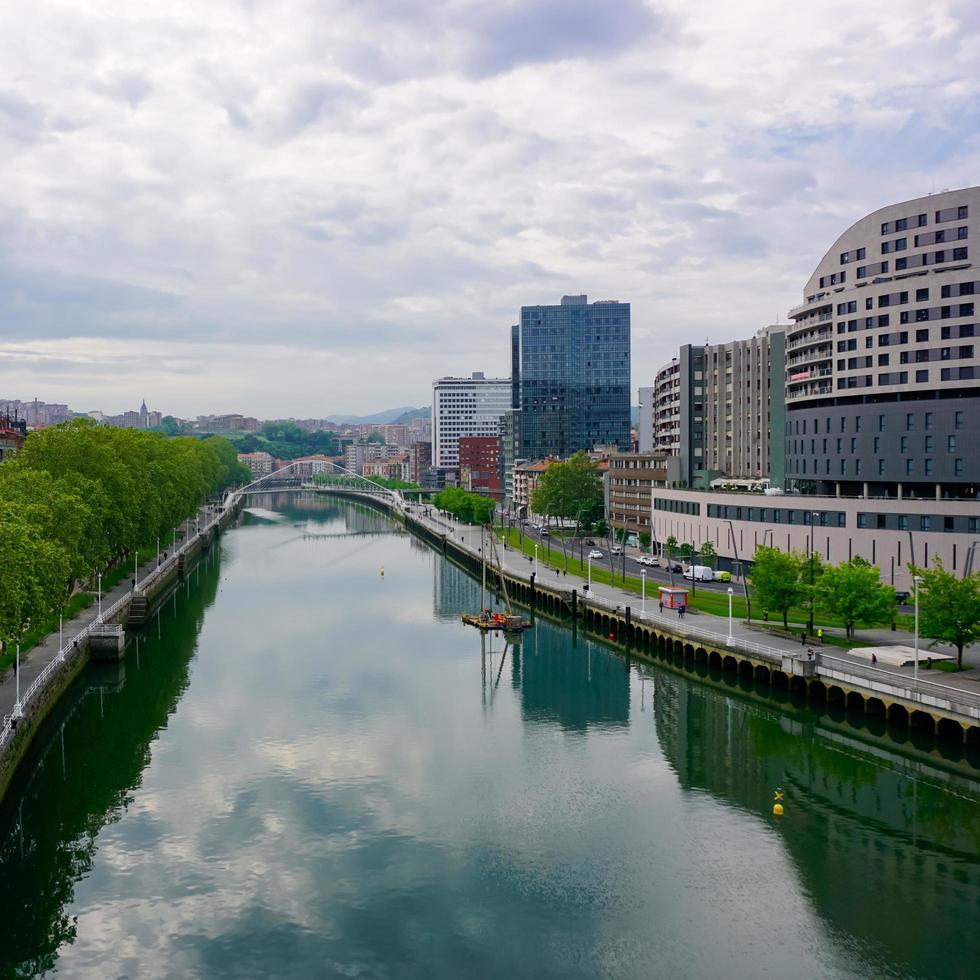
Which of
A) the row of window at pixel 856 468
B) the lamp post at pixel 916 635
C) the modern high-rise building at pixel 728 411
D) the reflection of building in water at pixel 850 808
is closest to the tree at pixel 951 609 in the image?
the lamp post at pixel 916 635

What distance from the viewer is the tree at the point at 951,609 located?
48.2 metres

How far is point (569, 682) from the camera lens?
2418 inches

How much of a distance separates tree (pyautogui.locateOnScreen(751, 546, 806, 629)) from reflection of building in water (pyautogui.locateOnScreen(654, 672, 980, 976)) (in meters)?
9.28

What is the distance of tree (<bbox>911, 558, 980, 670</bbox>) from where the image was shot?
48250 millimetres

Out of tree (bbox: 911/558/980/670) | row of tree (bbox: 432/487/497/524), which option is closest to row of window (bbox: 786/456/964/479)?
tree (bbox: 911/558/980/670)

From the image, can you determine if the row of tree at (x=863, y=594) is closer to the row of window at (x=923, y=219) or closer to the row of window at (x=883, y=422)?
the row of window at (x=883, y=422)

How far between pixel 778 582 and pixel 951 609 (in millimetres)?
13764

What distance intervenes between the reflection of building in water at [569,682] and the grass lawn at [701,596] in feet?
31.6

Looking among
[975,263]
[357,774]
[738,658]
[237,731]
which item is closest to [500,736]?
[357,774]

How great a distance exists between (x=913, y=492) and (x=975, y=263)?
18124 millimetres

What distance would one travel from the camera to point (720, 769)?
43.5 m

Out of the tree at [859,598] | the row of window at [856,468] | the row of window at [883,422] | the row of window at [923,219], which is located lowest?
the tree at [859,598]

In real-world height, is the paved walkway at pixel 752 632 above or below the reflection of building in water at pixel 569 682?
above

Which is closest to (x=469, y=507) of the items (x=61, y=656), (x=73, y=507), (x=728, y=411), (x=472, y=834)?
(x=728, y=411)
